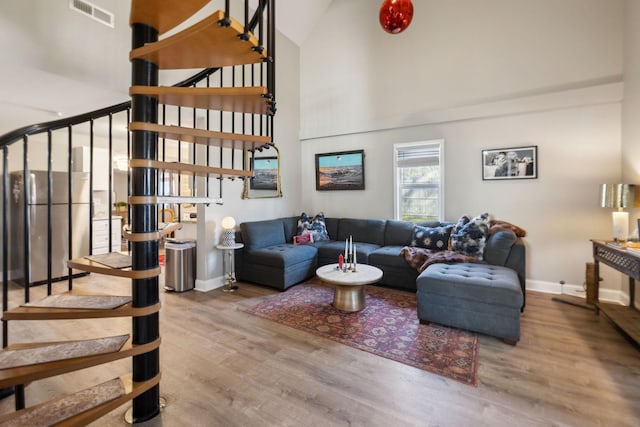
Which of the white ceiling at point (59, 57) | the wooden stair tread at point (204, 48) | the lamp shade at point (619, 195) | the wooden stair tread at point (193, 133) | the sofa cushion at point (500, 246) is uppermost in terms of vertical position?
the white ceiling at point (59, 57)

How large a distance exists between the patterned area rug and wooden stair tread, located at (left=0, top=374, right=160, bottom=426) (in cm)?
138

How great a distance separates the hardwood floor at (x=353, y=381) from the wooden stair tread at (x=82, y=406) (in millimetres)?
216

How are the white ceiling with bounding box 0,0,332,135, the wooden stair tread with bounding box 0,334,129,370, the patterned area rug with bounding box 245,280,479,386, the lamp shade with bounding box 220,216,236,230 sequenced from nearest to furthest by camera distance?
the wooden stair tread with bounding box 0,334,129,370 < the patterned area rug with bounding box 245,280,479,386 < the white ceiling with bounding box 0,0,332,135 < the lamp shade with bounding box 220,216,236,230

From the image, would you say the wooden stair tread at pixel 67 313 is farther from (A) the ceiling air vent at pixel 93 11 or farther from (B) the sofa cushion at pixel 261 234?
(A) the ceiling air vent at pixel 93 11

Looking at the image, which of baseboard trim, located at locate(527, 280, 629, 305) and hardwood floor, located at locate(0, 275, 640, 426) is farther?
baseboard trim, located at locate(527, 280, 629, 305)

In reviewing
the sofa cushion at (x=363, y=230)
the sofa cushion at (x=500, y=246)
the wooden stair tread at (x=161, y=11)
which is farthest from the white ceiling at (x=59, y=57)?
the sofa cushion at (x=500, y=246)

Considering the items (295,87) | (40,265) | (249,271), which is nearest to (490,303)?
(249,271)

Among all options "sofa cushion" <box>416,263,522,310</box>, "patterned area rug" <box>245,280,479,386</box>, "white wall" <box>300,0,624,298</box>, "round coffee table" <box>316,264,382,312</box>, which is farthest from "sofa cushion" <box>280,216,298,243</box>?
"sofa cushion" <box>416,263,522,310</box>

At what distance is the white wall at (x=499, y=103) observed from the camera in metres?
3.32

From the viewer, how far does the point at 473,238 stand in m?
3.40

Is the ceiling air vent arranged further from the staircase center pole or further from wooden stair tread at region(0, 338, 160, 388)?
wooden stair tread at region(0, 338, 160, 388)

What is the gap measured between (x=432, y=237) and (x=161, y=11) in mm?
3625

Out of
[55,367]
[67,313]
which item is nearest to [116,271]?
[67,313]

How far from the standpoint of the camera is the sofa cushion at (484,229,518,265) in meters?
3.07
